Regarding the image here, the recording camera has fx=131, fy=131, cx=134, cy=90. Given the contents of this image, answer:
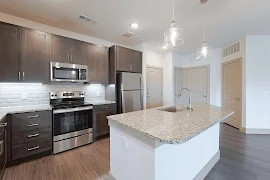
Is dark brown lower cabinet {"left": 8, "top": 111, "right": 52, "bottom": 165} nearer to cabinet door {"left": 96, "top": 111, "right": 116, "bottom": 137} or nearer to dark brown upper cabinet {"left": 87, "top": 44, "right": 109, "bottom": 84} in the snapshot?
cabinet door {"left": 96, "top": 111, "right": 116, "bottom": 137}

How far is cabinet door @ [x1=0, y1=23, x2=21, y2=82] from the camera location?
2223 millimetres

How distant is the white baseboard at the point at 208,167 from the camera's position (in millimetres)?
1802

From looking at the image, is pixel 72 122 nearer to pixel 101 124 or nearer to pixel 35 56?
pixel 101 124

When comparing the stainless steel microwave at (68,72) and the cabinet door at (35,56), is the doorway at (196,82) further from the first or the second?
the cabinet door at (35,56)

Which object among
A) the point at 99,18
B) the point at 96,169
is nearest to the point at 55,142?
the point at 96,169

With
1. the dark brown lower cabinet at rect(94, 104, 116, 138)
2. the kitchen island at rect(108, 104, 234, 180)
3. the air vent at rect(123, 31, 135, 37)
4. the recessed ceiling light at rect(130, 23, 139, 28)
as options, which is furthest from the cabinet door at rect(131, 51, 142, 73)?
the kitchen island at rect(108, 104, 234, 180)

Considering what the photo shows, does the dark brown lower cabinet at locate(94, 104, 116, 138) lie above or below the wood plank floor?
above

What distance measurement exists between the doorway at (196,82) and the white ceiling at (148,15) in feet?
6.28

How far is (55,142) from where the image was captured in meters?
2.53

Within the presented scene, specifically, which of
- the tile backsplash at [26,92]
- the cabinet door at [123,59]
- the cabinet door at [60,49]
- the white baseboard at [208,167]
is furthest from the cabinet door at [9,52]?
the white baseboard at [208,167]

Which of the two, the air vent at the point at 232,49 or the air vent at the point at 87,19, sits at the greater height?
the air vent at the point at 87,19

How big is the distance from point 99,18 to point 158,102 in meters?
3.45

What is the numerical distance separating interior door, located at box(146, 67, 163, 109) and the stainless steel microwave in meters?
2.21

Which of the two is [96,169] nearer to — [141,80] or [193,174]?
[193,174]
